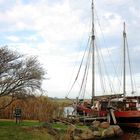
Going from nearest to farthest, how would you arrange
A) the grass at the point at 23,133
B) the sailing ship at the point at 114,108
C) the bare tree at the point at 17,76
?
the grass at the point at 23,133
the bare tree at the point at 17,76
the sailing ship at the point at 114,108

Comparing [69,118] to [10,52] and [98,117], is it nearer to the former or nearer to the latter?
[98,117]

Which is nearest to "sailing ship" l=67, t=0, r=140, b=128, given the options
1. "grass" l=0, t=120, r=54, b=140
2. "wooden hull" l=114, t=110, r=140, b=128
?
"wooden hull" l=114, t=110, r=140, b=128

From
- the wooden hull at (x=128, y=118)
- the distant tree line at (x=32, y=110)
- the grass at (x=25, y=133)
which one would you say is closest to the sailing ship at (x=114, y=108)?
the wooden hull at (x=128, y=118)

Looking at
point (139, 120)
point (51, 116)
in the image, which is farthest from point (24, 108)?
point (139, 120)

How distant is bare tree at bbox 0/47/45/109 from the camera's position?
38812 mm

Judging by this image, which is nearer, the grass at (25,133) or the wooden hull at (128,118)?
the grass at (25,133)

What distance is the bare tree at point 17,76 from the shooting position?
38812 millimetres

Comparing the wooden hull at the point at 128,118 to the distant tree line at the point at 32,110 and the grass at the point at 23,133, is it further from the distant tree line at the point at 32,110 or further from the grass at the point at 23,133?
the grass at the point at 23,133

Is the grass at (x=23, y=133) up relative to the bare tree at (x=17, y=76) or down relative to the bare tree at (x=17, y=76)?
down

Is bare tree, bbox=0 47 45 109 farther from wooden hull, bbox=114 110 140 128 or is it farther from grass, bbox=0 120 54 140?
wooden hull, bbox=114 110 140 128

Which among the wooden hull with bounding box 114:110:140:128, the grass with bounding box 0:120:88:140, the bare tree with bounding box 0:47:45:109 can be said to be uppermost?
the bare tree with bounding box 0:47:45:109

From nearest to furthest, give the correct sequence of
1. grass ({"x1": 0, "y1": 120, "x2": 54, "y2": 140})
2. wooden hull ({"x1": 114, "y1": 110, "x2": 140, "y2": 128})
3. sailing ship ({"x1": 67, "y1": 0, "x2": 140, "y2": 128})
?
grass ({"x1": 0, "y1": 120, "x2": 54, "y2": 140}), wooden hull ({"x1": 114, "y1": 110, "x2": 140, "y2": 128}), sailing ship ({"x1": 67, "y1": 0, "x2": 140, "y2": 128})

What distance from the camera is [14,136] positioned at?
29.9 meters

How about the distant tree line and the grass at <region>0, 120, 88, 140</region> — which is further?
the distant tree line
